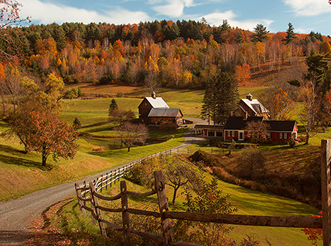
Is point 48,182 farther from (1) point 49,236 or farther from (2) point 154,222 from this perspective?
(2) point 154,222

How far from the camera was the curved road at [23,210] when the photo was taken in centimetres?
765

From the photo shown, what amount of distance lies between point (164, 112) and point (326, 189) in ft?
225

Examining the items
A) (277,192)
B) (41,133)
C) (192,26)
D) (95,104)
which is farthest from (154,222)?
(192,26)

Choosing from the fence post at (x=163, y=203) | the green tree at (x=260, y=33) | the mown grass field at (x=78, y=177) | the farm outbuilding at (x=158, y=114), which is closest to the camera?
the fence post at (x=163, y=203)

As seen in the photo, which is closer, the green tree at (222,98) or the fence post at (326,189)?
the fence post at (326,189)

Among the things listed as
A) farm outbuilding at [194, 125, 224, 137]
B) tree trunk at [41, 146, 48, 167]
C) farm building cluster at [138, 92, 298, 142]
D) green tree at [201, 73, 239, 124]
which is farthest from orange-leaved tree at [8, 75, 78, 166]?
green tree at [201, 73, 239, 124]

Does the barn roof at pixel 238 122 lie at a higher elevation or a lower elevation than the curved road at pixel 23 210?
higher

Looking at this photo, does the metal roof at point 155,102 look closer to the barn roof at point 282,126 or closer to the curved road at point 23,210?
the barn roof at point 282,126

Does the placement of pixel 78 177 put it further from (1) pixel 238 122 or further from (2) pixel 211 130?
(2) pixel 211 130

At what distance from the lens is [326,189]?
328cm

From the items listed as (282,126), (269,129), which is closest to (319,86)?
(282,126)

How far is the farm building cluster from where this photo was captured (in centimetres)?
4897

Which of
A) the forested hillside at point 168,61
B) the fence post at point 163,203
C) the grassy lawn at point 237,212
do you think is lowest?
the grassy lawn at point 237,212

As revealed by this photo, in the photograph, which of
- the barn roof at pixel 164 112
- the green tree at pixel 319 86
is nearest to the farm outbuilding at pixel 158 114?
the barn roof at pixel 164 112
